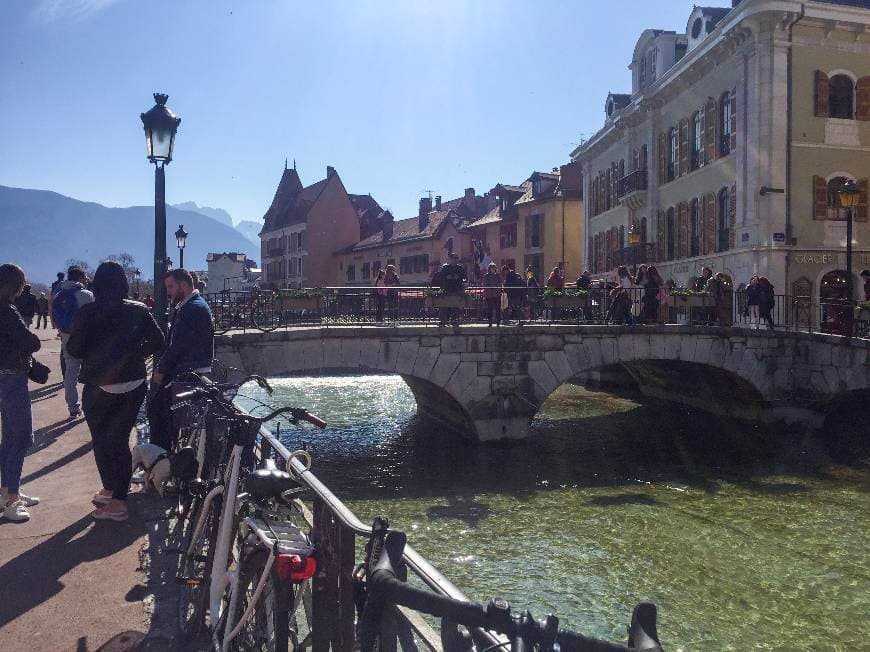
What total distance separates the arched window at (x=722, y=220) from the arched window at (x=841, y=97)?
3.66 metres

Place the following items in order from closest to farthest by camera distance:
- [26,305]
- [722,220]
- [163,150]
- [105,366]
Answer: [105,366] → [163,150] → [26,305] → [722,220]

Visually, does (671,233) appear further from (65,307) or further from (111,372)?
(111,372)

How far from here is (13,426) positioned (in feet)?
18.3

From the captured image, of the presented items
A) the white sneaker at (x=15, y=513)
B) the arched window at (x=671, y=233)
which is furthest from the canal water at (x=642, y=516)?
the arched window at (x=671, y=233)

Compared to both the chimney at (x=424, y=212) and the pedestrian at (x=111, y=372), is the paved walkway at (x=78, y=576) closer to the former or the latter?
the pedestrian at (x=111, y=372)

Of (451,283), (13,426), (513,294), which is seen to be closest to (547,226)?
(513,294)

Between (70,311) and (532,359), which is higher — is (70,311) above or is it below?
above

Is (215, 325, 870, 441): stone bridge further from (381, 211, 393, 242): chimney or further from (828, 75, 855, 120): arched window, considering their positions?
(381, 211, 393, 242): chimney

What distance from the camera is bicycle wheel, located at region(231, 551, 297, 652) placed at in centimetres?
271

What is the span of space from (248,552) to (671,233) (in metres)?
27.0

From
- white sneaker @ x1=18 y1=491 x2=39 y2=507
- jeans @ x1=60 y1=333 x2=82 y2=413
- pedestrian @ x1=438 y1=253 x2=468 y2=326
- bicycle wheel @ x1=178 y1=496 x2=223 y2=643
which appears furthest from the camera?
pedestrian @ x1=438 y1=253 x2=468 y2=326

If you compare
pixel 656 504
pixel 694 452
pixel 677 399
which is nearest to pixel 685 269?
pixel 677 399

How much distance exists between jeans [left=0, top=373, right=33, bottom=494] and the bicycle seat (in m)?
3.49

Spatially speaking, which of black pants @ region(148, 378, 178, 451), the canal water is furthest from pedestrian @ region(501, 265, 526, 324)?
black pants @ region(148, 378, 178, 451)
